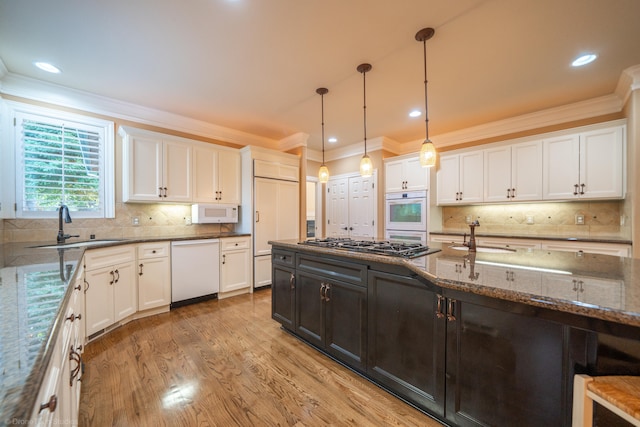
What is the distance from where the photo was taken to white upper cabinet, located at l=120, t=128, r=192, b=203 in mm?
3242

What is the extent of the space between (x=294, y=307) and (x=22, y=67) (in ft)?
12.1

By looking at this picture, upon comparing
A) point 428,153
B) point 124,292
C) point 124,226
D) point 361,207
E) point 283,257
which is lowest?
point 124,292

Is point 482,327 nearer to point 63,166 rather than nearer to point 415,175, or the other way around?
point 415,175

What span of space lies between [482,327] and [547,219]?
370cm

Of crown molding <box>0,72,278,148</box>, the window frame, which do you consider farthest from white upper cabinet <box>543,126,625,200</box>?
the window frame

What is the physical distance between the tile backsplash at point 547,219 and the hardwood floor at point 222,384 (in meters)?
3.57

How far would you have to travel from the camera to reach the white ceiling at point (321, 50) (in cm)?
190

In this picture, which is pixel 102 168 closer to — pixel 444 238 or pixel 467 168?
pixel 444 238

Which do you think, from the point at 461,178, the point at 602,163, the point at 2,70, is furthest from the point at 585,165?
the point at 2,70

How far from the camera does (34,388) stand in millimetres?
455

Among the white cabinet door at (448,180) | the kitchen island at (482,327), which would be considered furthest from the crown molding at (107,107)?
the white cabinet door at (448,180)

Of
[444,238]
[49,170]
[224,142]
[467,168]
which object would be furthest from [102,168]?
[467,168]

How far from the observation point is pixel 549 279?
117 centimetres

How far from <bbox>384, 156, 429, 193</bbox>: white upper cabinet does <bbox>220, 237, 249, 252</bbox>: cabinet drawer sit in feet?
9.26
